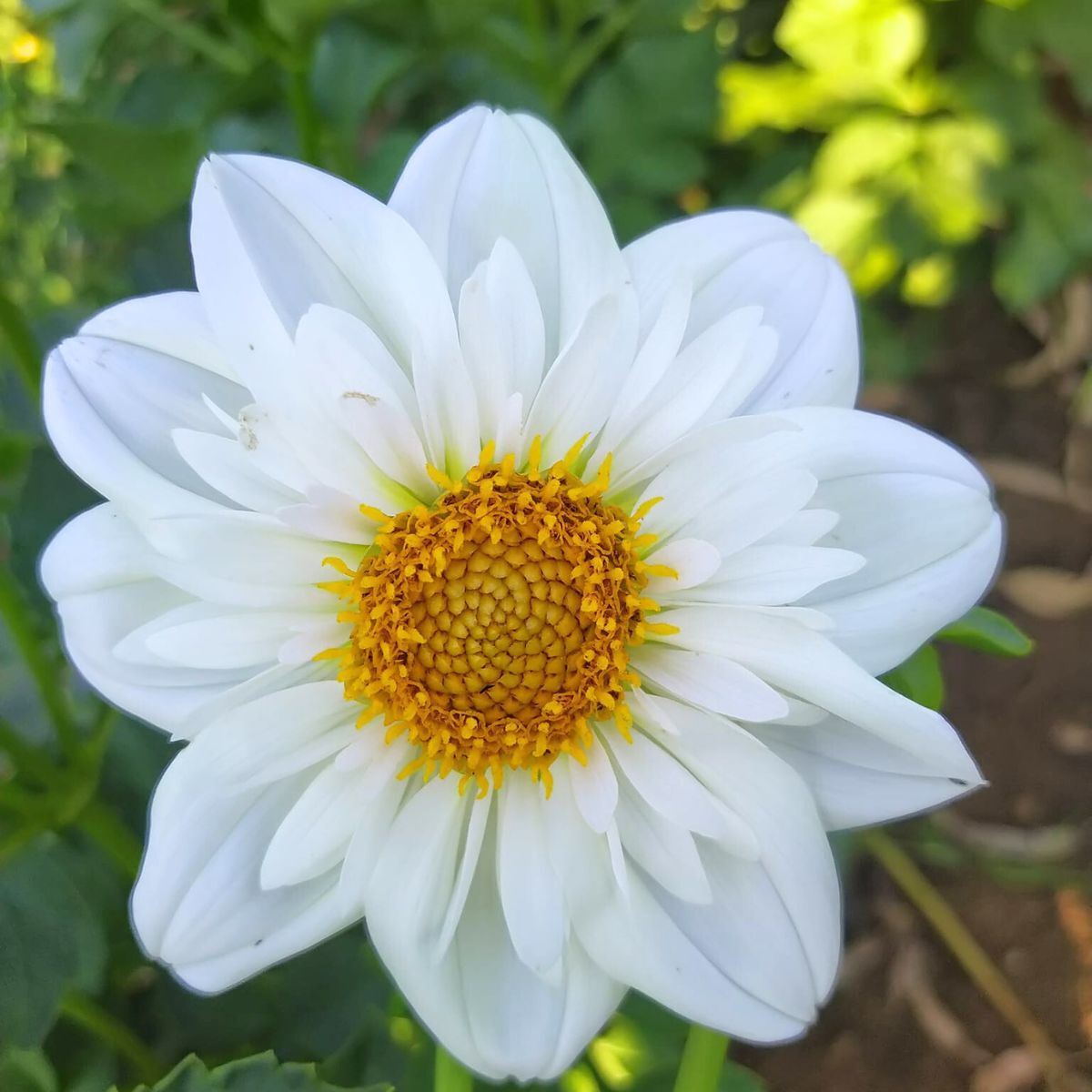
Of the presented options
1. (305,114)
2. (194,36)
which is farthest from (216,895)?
(194,36)

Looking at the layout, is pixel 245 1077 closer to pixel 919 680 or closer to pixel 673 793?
pixel 673 793

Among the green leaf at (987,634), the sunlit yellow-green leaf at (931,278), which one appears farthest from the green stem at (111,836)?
the sunlit yellow-green leaf at (931,278)

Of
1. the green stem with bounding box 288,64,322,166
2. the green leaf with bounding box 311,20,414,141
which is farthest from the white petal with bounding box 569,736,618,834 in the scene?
the green leaf with bounding box 311,20,414,141

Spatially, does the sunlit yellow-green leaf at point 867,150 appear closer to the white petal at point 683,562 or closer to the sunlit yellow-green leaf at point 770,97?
the sunlit yellow-green leaf at point 770,97

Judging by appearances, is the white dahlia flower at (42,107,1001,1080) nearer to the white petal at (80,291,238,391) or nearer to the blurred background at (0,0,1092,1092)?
the white petal at (80,291,238,391)

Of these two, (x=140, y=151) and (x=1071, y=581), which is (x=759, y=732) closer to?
(x=140, y=151)
